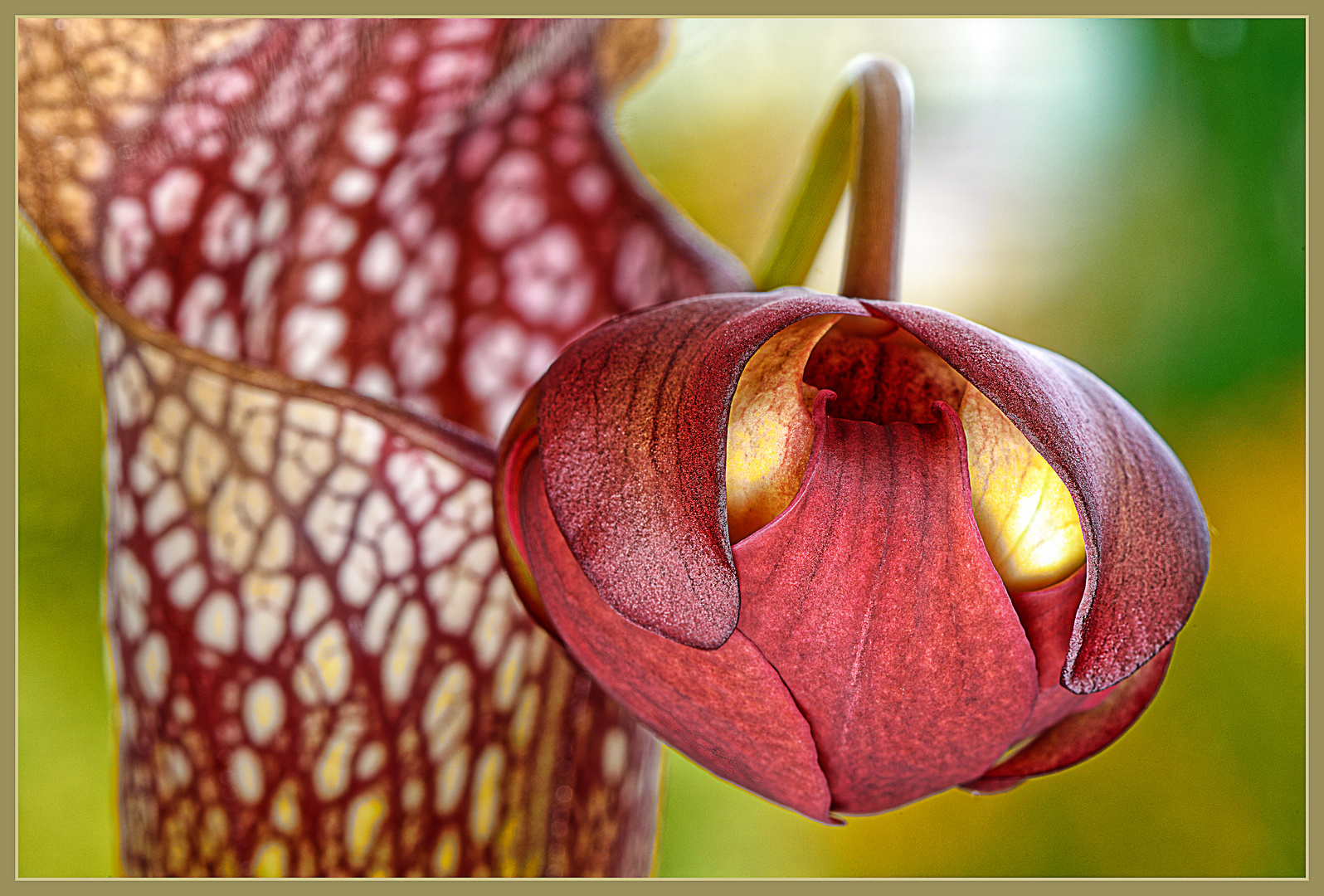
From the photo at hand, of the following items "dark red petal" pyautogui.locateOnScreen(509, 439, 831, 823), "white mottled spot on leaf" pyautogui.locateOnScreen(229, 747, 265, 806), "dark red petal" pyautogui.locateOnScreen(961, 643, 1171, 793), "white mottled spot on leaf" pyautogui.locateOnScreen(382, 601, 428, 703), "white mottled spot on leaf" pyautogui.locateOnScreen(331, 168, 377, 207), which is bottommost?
"white mottled spot on leaf" pyautogui.locateOnScreen(229, 747, 265, 806)

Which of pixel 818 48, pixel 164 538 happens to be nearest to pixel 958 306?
pixel 818 48

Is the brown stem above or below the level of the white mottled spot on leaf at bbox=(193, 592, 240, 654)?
above

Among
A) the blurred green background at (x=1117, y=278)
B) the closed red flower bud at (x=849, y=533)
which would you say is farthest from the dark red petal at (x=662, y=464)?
the blurred green background at (x=1117, y=278)

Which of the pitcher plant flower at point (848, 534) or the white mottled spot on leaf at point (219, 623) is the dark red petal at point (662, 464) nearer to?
the pitcher plant flower at point (848, 534)

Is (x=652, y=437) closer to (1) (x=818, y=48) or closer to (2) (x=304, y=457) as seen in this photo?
(2) (x=304, y=457)

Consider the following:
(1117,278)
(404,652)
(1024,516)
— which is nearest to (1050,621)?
(1024,516)

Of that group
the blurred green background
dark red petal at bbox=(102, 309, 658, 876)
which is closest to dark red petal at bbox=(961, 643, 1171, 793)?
dark red petal at bbox=(102, 309, 658, 876)

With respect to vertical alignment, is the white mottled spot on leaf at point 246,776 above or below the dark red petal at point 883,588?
below

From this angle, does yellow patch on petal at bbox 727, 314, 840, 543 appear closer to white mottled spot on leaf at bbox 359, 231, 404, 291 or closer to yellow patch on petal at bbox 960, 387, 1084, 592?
yellow patch on petal at bbox 960, 387, 1084, 592
